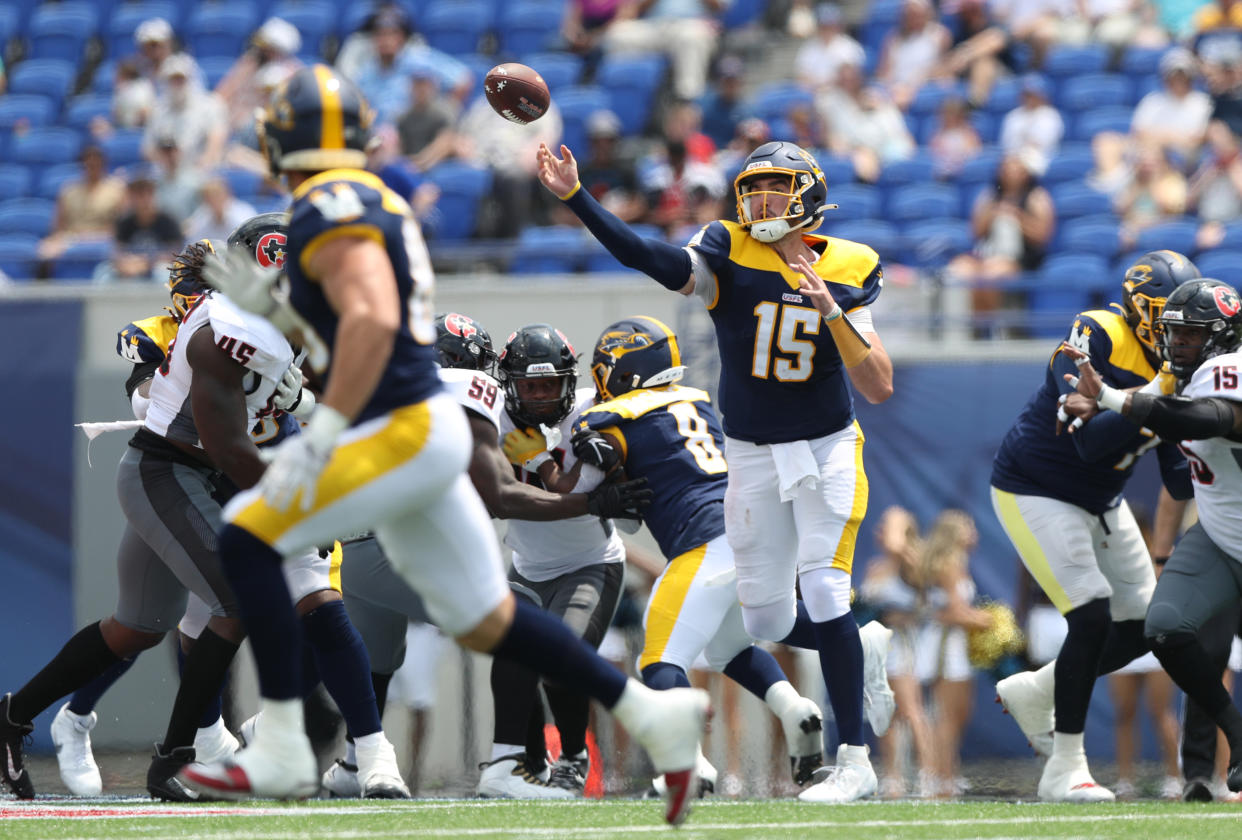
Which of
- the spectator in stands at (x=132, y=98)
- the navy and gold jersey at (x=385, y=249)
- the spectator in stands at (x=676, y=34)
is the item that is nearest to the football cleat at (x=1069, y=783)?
the navy and gold jersey at (x=385, y=249)

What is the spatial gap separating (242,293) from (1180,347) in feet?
10.5

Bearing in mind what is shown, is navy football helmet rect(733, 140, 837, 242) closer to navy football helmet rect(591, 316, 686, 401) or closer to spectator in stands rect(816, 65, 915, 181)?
navy football helmet rect(591, 316, 686, 401)

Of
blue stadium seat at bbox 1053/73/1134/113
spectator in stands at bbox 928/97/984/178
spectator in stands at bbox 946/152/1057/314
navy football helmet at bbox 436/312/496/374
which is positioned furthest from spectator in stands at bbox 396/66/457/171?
navy football helmet at bbox 436/312/496/374

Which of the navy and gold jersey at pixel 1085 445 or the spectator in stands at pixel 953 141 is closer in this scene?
the navy and gold jersey at pixel 1085 445

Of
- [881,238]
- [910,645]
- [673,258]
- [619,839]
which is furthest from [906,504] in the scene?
[619,839]

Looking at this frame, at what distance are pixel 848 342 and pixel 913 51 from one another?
21.9 feet

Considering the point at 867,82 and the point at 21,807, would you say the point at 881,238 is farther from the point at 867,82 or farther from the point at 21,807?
the point at 21,807

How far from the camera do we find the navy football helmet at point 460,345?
619 cm

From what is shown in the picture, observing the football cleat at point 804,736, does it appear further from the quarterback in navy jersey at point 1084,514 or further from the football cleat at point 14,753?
the football cleat at point 14,753

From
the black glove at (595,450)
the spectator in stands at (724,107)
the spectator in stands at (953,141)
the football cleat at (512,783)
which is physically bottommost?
the football cleat at (512,783)

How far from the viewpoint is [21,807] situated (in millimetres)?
5355

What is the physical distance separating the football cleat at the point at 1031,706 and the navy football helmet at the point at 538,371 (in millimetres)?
1956

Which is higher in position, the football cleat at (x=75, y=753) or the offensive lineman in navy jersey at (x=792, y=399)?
the offensive lineman in navy jersey at (x=792, y=399)

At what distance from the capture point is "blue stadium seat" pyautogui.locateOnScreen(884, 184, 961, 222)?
33.0 feet
